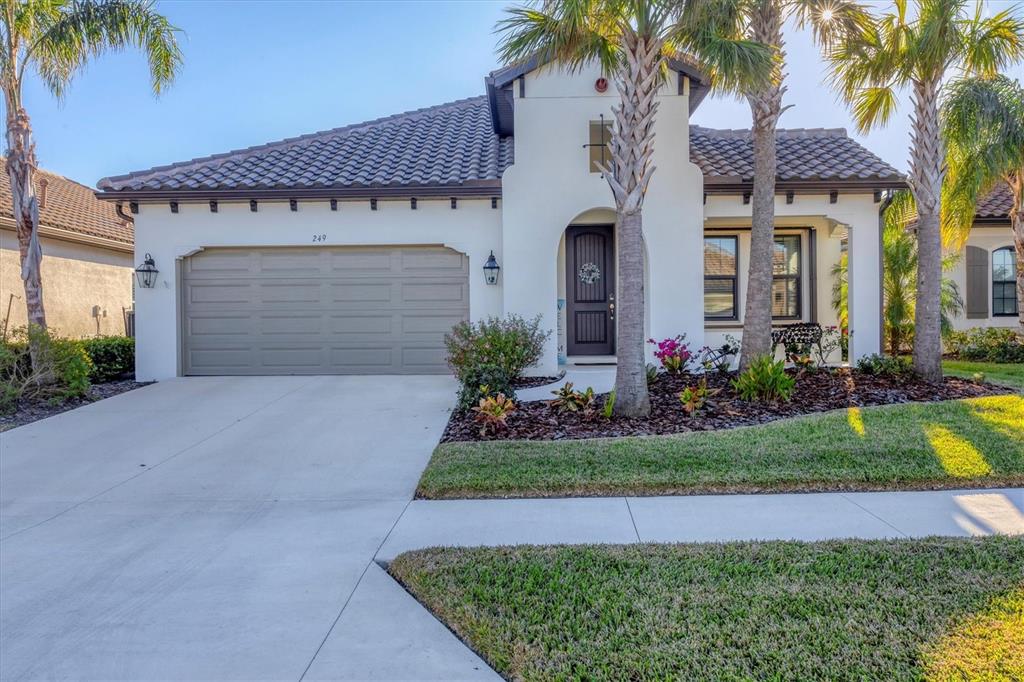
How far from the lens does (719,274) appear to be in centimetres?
1252

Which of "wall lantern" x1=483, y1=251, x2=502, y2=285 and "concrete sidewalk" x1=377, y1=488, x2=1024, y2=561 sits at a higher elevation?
"wall lantern" x1=483, y1=251, x2=502, y2=285

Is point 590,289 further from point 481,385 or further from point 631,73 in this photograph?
point 631,73

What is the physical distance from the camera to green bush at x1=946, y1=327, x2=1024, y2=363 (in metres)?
13.3

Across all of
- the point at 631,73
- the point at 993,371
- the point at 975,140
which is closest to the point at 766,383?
the point at 631,73

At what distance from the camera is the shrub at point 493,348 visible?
8.92 m

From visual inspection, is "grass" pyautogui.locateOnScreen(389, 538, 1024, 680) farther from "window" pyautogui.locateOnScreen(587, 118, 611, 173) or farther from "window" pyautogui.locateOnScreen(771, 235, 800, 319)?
"window" pyautogui.locateOnScreen(771, 235, 800, 319)

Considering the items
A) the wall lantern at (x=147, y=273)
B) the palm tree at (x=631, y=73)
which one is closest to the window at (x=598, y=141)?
the palm tree at (x=631, y=73)

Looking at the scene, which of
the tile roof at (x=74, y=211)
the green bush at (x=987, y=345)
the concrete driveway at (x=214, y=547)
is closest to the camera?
the concrete driveway at (x=214, y=547)

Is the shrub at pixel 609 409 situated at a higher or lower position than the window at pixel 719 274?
lower

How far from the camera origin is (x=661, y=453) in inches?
236

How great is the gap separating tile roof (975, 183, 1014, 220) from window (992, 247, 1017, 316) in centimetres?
113

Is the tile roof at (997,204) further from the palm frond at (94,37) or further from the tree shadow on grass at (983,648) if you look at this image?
the palm frond at (94,37)

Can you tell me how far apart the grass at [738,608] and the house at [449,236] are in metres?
7.09

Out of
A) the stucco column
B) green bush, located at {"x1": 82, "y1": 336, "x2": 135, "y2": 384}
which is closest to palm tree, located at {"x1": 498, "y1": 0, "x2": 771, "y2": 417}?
the stucco column
